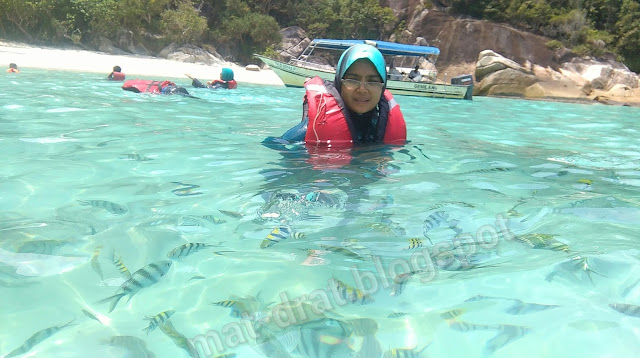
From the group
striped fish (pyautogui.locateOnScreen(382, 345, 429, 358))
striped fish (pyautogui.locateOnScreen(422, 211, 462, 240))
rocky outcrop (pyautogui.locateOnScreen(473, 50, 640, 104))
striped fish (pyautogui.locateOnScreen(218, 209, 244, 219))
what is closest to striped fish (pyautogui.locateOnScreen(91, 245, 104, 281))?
striped fish (pyautogui.locateOnScreen(218, 209, 244, 219))

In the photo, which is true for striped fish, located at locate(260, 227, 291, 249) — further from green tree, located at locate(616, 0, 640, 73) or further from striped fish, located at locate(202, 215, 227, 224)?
green tree, located at locate(616, 0, 640, 73)

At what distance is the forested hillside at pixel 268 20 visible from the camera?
827 inches

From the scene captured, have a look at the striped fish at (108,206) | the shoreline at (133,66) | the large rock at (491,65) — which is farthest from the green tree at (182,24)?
the striped fish at (108,206)

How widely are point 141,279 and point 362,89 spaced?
2.38 metres

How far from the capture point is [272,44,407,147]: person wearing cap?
11.8 feet

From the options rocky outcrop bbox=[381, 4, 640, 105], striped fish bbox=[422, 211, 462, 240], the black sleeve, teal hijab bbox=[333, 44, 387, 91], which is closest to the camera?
striped fish bbox=[422, 211, 462, 240]

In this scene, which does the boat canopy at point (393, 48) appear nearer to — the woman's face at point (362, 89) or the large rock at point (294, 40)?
the large rock at point (294, 40)

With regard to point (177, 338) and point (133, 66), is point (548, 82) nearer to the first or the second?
point (133, 66)

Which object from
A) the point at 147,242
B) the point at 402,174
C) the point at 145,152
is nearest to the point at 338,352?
the point at 147,242

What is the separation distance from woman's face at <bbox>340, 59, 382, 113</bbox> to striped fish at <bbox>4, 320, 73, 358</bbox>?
8.67 ft

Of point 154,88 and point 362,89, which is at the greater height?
point 362,89

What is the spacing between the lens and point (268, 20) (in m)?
24.3

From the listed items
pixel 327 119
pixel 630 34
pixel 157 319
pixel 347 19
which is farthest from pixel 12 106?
pixel 630 34

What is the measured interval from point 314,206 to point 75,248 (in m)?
1.10
